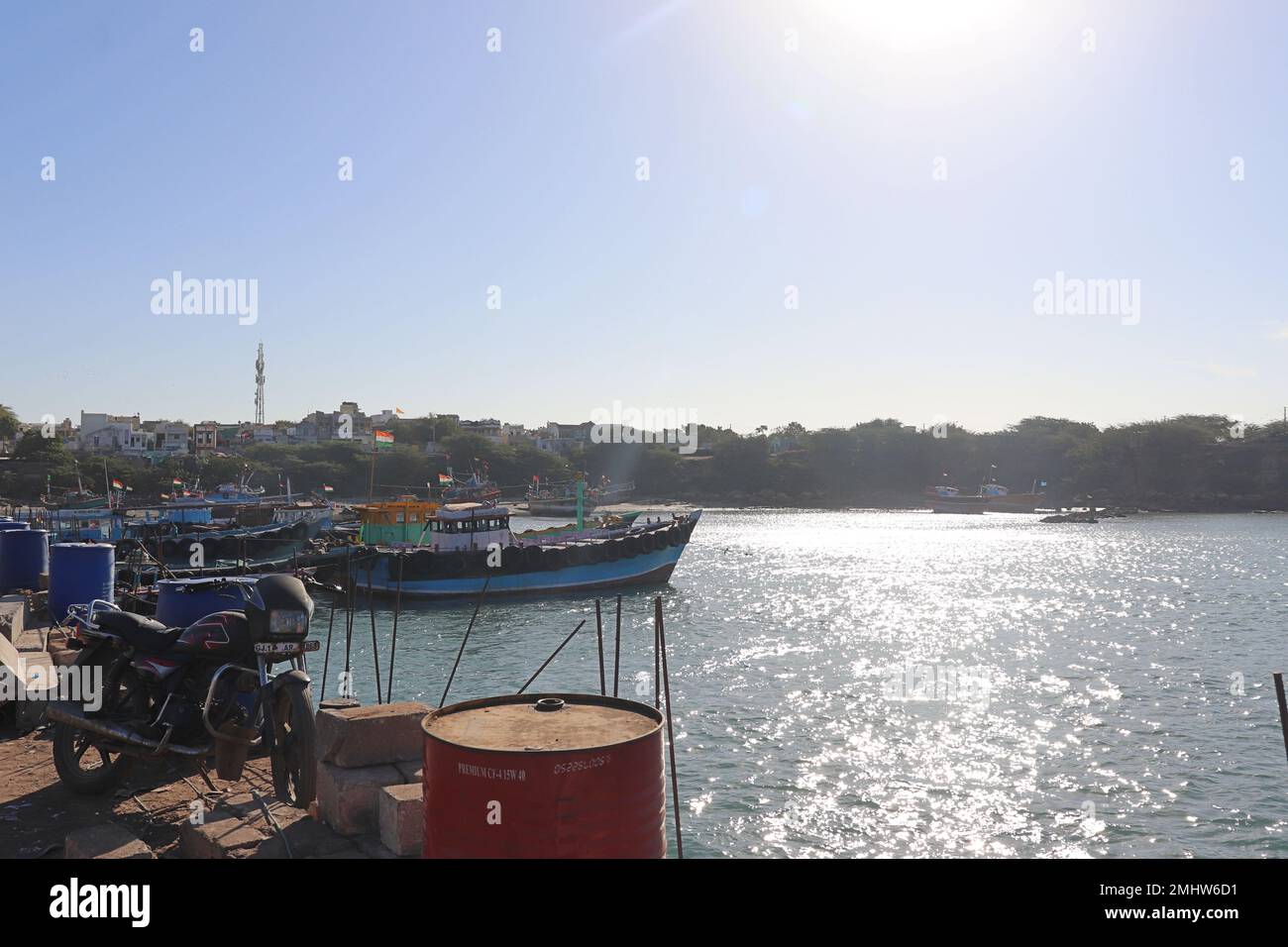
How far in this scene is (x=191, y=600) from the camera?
26.4 ft

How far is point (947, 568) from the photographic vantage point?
51.1 m

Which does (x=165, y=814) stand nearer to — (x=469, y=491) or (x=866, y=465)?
(x=469, y=491)

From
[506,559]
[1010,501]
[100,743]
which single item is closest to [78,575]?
[100,743]

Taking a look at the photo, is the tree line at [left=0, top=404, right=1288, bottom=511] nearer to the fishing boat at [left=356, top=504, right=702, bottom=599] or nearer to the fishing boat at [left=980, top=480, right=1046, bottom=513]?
the fishing boat at [left=980, top=480, right=1046, bottom=513]

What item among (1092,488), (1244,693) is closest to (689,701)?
(1244,693)

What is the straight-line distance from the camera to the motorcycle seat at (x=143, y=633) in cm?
654

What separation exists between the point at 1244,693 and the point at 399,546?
2822cm

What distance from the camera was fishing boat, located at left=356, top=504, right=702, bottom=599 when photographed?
36.5 metres

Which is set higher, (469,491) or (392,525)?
(469,491)

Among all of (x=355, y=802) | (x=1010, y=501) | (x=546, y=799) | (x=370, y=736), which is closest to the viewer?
(x=546, y=799)

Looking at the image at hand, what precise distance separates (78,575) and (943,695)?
53.8 feet

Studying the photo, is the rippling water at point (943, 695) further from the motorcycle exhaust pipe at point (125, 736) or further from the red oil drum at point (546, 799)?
the red oil drum at point (546, 799)

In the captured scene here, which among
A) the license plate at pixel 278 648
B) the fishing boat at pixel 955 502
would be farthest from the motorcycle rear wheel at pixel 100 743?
the fishing boat at pixel 955 502
